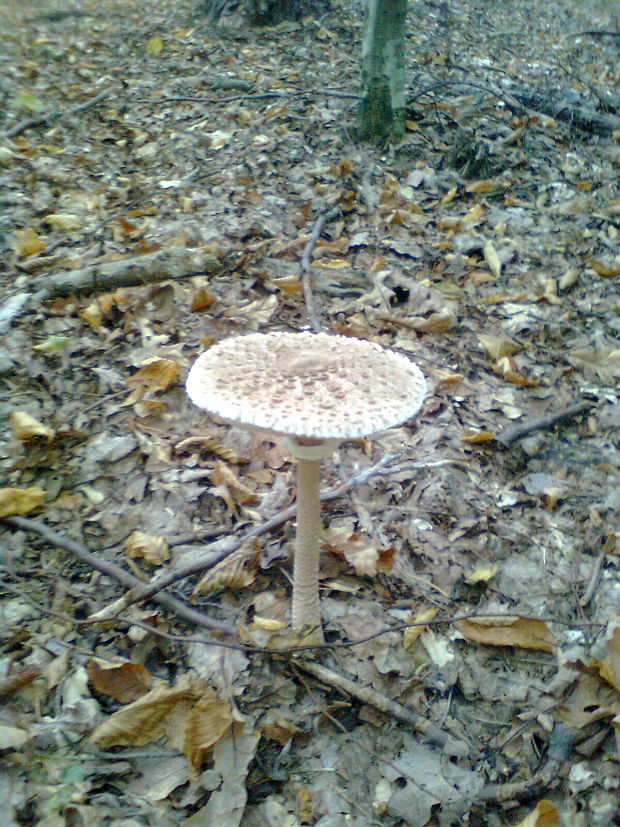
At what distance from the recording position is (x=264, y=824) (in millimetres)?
2035

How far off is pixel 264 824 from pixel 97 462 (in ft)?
6.06

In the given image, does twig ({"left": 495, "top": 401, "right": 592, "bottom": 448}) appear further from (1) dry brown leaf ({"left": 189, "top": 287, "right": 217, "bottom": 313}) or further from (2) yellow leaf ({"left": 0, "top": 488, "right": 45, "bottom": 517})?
(2) yellow leaf ({"left": 0, "top": 488, "right": 45, "bottom": 517})

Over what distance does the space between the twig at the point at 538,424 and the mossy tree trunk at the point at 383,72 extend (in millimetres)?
3854

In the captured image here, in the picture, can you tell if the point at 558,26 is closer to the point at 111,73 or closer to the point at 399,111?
the point at 399,111

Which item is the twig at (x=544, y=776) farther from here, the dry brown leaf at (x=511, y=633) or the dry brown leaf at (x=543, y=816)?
the dry brown leaf at (x=511, y=633)

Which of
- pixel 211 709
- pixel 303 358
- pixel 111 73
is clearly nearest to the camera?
pixel 303 358

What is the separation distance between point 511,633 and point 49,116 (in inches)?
261

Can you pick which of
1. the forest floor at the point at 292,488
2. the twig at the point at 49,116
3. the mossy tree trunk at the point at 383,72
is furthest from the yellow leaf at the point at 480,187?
the twig at the point at 49,116

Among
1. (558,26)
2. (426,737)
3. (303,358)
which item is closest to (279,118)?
(303,358)

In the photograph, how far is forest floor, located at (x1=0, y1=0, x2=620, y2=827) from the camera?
7.02 ft

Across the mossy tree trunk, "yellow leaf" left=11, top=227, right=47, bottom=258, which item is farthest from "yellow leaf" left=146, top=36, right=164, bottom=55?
"yellow leaf" left=11, top=227, right=47, bottom=258

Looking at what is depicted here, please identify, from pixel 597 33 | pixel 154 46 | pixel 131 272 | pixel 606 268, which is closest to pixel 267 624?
pixel 131 272

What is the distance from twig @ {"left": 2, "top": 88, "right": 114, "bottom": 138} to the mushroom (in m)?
5.16

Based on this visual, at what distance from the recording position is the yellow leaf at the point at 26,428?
2.88 meters
